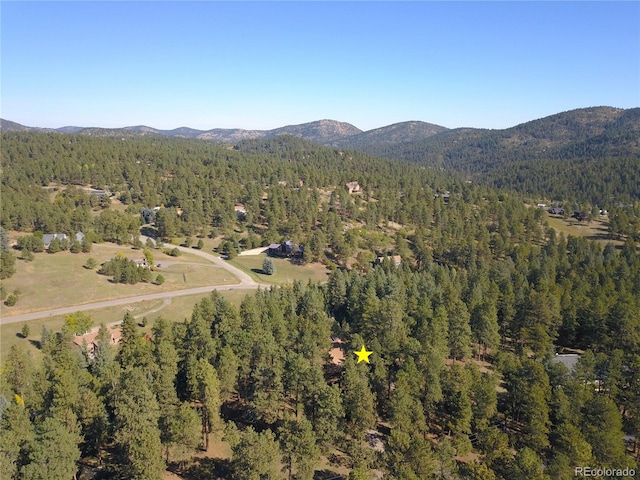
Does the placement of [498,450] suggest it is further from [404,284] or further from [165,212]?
[165,212]

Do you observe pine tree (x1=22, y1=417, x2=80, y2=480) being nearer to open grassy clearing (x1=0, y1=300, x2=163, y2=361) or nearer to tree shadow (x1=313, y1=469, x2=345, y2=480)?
tree shadow (x1=313, y1=469, x2=345, y2=480)

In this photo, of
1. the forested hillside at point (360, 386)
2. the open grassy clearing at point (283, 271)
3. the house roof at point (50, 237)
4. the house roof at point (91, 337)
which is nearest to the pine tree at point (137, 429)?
the forested hillside at point (360, 386)

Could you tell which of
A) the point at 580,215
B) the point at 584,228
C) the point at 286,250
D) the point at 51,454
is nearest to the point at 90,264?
→ the point at 286,250

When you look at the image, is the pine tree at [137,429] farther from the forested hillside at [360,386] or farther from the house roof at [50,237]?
the house roof at [50,237]

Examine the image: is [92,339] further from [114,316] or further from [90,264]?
[90,264]

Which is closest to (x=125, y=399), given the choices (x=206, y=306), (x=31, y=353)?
(x=206, y=306)

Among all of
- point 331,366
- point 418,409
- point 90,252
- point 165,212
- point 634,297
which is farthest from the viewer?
point 165,212
